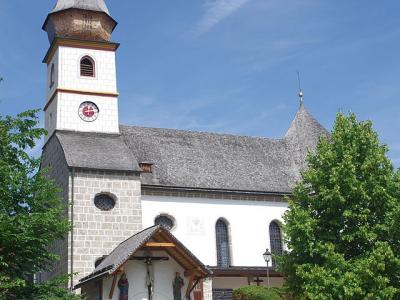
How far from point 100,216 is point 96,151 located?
A: 12.2 feet

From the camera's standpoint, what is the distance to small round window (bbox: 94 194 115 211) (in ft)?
106

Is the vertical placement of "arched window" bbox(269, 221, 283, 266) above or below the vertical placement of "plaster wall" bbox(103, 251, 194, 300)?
above

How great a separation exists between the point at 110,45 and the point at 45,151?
23.2 ft

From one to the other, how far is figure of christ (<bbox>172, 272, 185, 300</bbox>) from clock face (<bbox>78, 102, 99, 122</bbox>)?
472 inches

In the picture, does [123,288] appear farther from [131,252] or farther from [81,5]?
[81,5]

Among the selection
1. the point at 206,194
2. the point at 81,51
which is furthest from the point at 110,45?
the point at 206,194

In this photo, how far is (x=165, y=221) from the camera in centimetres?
3469

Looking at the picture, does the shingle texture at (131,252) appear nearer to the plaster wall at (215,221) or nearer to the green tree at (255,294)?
the green tree at (255,294)

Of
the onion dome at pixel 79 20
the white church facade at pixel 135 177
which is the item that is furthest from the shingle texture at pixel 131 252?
the onion dome at pixel 79 20

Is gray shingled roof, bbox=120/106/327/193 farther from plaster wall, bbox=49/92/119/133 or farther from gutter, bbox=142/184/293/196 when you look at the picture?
plaster wall, bbox=49/92/119/133

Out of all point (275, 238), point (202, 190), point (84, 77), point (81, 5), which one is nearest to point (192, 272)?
point (202, 190)

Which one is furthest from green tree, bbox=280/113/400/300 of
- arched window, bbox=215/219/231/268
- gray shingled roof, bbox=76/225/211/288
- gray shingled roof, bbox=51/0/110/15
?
gray shingled roof, bbox=51/0/110/15

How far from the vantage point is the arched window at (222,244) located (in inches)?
1398

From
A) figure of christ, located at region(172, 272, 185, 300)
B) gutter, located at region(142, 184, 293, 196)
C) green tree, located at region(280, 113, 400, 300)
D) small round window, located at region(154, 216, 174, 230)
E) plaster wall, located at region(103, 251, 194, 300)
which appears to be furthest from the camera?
small round window, located at region(154, 216, 174, 230)
